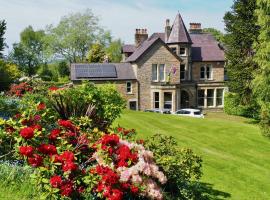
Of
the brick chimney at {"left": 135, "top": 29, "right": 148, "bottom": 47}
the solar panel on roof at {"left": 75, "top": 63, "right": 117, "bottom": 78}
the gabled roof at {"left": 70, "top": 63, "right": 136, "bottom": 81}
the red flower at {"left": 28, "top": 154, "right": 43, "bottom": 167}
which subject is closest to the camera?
the red flower at {"left": 28, "top": 154, "right": 43, "bottom": 167}

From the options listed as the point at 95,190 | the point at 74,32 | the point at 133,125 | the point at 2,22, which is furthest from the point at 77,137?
the point at 74,32

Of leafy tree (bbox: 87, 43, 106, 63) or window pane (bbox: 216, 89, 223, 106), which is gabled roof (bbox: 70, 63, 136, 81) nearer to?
window pane (bbox: 216, 89, 223, 106)

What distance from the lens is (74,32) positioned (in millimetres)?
79375

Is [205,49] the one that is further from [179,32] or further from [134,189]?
[134,189]

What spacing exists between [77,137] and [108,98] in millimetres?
5907

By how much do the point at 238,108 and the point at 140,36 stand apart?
57.1 ft

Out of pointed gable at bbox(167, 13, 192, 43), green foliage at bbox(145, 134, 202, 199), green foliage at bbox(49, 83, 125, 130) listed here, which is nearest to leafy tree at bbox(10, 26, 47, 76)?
pointed gable at bbox(167, 13, 192, 43)

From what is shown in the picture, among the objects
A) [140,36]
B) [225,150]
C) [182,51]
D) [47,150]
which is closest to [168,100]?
[182,51]

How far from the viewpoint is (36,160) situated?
301 inches

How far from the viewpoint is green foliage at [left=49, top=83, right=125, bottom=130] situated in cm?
1364

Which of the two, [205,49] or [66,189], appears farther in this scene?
[205,49]

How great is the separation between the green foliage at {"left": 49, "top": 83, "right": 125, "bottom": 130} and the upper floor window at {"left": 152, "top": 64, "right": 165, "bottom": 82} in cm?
3348

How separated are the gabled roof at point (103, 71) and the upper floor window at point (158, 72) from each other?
2.72m

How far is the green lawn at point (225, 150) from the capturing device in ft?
48.3
